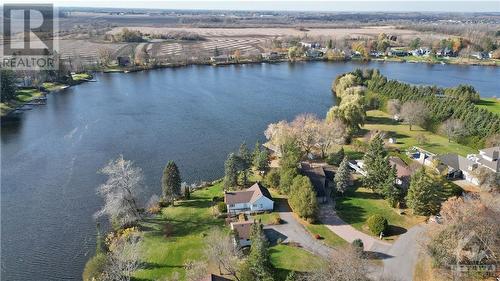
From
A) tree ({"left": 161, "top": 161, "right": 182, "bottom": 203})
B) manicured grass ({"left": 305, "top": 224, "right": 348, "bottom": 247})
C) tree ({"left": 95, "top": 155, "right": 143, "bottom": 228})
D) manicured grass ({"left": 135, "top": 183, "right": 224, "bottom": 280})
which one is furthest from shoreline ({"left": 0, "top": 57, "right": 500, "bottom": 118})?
manicured grass ({"left": 305, "top": 224, "right": 348, "bottom": 247})

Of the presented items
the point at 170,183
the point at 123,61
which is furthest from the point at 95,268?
the point at 123,61

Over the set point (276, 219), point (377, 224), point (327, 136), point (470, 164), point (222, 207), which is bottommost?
point (276, 219)

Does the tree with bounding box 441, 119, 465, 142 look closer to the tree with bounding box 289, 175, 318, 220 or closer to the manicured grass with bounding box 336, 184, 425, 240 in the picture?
the manicured grass with bounding box 336, 184, 425, 240

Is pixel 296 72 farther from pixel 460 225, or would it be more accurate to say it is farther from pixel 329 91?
pixel 460 225

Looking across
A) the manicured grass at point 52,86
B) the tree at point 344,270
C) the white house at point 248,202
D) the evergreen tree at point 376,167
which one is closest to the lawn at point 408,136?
the evergreen tree at point 376,167

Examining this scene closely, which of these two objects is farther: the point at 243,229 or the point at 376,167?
the point at 376,167

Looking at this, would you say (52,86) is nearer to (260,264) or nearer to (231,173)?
(231,173)
